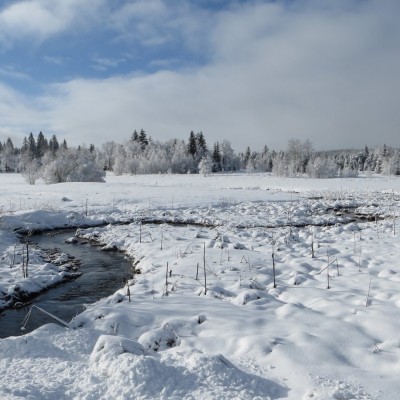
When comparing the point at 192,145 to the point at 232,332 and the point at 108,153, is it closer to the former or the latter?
the point at 108,153

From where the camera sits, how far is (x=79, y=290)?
1016 centimetres

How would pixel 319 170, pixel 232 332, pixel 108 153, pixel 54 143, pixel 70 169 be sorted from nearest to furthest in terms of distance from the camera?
pixel 232 332, pixel 70 169, pixel 319 170, pixel 54 143, pixel 108 153

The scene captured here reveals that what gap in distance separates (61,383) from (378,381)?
4.05 m

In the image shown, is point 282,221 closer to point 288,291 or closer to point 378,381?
point 288,291

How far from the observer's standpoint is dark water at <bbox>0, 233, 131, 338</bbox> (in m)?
8.06

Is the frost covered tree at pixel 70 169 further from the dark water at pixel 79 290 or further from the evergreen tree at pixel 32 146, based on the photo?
the evergreen tree at pixel 32 146

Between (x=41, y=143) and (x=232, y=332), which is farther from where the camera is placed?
(x=41, y=143)

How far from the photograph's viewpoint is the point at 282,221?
21.0 metres

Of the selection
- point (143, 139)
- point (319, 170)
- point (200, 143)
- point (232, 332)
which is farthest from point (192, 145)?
point (232, 332)

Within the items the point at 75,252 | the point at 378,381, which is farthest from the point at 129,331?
the point at 75,252

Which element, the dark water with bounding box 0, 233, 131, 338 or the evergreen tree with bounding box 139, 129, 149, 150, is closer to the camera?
the dark water with bounding box 0, 233, 131, 338

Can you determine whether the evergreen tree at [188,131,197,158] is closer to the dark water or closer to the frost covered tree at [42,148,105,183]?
the frost covered tree at [42,148,105,183]

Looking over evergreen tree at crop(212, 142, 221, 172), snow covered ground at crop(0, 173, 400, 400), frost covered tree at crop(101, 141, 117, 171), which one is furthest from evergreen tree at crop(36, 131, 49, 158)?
snow covered ground at crop(0, 173, 400, 400)

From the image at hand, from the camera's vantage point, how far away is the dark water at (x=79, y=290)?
8062mm
